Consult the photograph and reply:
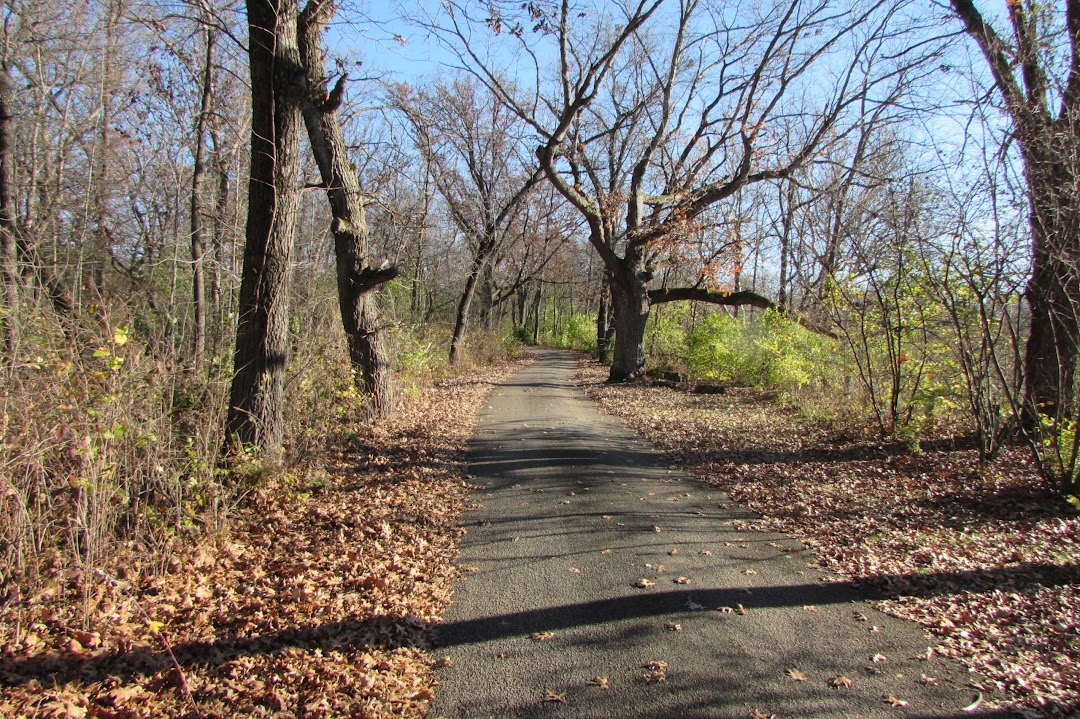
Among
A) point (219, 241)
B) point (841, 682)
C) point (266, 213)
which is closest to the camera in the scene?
point (841, 682)

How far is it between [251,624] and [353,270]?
7187mm

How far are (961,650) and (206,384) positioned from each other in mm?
6366

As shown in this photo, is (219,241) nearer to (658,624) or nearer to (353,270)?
(353,270)

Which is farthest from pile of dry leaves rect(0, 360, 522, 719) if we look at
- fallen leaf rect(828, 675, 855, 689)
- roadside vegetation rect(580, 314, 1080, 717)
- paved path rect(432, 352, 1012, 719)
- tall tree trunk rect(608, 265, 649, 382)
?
tall tree trunk rect(608, 265, 649, 382)

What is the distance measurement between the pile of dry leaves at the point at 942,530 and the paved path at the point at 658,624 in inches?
12.5

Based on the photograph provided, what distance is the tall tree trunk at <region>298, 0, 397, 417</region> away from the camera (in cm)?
958

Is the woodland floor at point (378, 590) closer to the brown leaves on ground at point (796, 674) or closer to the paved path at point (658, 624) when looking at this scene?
the paved path at point (658, 624)

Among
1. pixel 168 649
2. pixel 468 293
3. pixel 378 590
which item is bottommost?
pixel 378 590

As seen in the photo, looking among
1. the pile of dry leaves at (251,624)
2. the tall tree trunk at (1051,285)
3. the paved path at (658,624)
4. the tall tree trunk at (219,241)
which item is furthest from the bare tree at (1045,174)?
the tall tree trunk at (219,241)

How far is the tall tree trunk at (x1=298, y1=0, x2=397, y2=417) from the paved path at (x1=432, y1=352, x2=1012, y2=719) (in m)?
4.54

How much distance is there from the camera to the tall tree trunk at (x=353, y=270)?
958cm

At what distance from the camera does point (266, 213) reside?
6270mm

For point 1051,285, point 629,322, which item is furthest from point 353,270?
point 629,322

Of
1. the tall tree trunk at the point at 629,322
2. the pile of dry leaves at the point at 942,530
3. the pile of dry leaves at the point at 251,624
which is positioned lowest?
the pile of dry leaves at the point at 251,624
